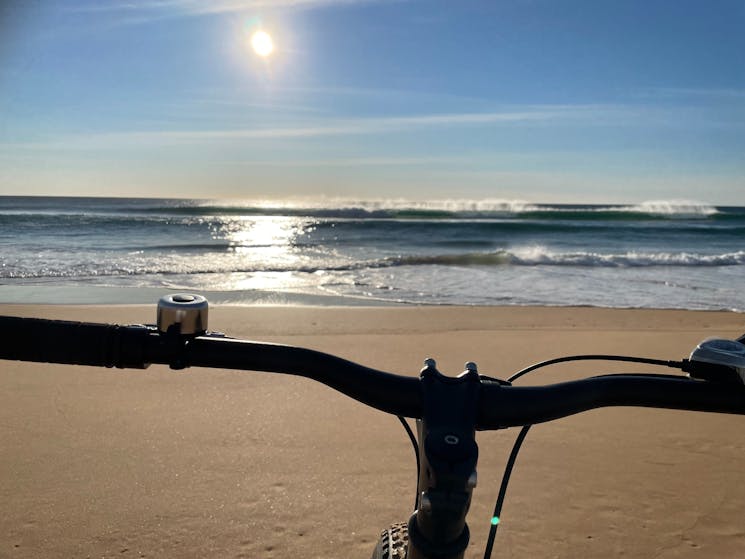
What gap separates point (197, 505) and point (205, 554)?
1.20 feet

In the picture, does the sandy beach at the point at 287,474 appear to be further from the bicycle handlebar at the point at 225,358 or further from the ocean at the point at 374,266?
the ocean at the point at 374,266

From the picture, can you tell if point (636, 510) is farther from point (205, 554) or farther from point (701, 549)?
point (205, 554)

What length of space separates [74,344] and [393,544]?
0.79 m

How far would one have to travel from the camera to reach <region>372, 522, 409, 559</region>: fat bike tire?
1431mm

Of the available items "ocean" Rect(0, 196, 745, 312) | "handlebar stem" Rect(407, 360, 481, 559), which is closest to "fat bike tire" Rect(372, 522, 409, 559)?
"handlebar stem" Rect(407, 360, 481, 559)

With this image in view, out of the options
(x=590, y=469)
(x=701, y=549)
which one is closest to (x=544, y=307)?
(x=590, y=469)

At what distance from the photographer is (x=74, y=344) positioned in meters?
1.17

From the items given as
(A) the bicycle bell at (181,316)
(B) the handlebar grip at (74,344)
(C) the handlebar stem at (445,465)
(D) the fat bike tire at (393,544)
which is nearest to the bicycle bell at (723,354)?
(C) the handlebar stem at (445,465)

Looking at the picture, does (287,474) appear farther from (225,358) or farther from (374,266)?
(374,266)

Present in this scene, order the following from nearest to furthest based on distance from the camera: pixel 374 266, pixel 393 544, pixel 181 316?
pixel 181 316
pixel 393 544
pixel 374 266

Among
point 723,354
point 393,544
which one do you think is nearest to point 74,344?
point 393,544

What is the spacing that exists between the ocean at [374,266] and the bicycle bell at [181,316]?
30.7 feet

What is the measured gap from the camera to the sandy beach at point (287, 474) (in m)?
2.89

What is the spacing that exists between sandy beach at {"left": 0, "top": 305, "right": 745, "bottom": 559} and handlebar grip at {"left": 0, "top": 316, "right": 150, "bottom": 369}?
1.87 metres
